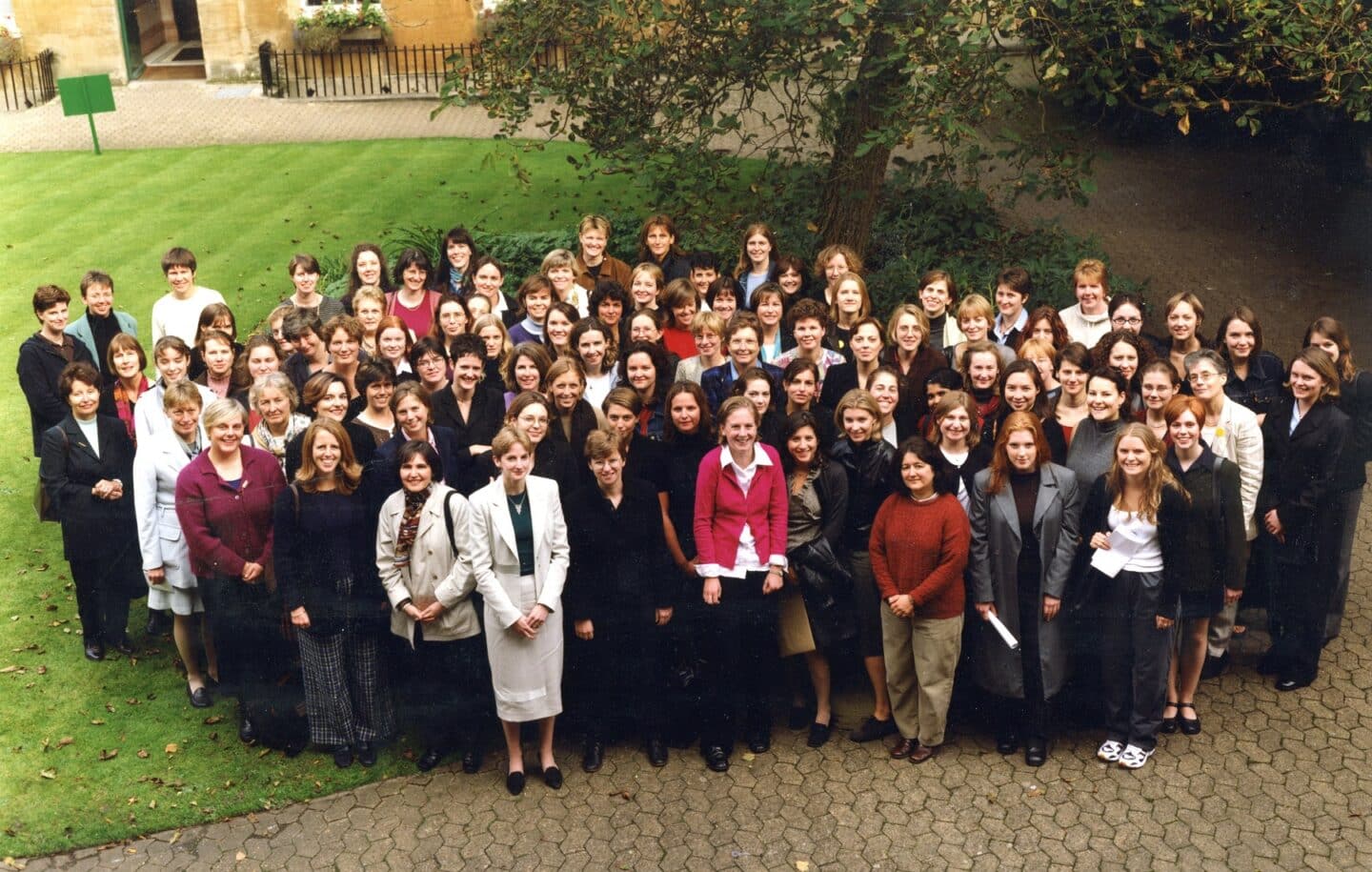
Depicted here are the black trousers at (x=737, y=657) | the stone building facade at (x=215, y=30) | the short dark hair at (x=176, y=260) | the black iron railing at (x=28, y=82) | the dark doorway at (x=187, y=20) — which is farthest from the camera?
the dark doorway at (x=187, y=20)

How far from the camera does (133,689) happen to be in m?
9.11

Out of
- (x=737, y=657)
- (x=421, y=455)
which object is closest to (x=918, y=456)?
(x=737, y=657)

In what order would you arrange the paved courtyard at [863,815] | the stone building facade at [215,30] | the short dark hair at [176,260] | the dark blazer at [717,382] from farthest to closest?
1. the stone building facade at [215,30]
2. the short dark hair at [176,260]
3. the dark blazer at [717,382]
4. the paved courtyard at [863,815]

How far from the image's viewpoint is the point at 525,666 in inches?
312

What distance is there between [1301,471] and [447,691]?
17.7ft

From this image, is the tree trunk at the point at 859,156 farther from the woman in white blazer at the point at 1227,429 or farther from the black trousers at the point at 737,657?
the black trousers at the point at 737,657

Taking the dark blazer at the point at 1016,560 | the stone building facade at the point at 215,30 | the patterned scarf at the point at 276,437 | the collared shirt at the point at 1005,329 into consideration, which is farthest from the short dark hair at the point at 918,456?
the stone building facade at the point at 215,30

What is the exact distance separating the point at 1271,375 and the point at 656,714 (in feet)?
14.7

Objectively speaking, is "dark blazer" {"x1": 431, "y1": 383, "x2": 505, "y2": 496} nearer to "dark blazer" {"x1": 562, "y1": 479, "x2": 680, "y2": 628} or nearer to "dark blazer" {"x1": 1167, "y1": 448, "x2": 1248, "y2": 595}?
"dark blazer" {"x1": 562, "y1": 479, "x2": 680, "y2": 628}

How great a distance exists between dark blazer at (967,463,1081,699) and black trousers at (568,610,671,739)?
192 centimetres

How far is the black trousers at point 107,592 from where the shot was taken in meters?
9.27

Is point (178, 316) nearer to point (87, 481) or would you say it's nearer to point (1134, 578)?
point (87, 481)

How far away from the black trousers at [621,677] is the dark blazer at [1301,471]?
393 centimetres

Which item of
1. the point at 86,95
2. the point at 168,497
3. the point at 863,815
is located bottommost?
the point at 863,815
